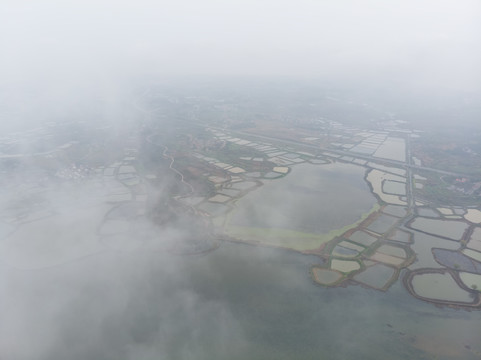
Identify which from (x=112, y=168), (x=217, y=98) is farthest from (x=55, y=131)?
(x=217, y=98)

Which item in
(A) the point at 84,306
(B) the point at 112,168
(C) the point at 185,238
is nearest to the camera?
(A) the point at 84,306

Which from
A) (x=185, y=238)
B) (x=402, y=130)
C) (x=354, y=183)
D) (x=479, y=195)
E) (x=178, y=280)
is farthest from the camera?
(x=402, y=130)

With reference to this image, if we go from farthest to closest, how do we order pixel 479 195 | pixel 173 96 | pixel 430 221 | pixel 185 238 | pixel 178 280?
pixel 173 96 → pixel 479 195 → pixel 430 221 → pixel 185 238 → pixel 178 280

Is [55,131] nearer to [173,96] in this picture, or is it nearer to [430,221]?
[173,96]

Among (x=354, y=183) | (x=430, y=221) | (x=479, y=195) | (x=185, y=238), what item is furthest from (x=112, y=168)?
(x=479, y=195)

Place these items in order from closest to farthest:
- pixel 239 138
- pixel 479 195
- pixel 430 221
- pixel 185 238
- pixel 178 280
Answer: pixel 178 280
pixel 185 238
pixel 430 221
pixel 479 195
pixel 239 138

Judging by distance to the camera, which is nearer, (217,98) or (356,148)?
(356,148)

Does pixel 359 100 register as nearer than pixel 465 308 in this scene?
No

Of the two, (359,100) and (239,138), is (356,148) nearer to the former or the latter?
(239,138)
